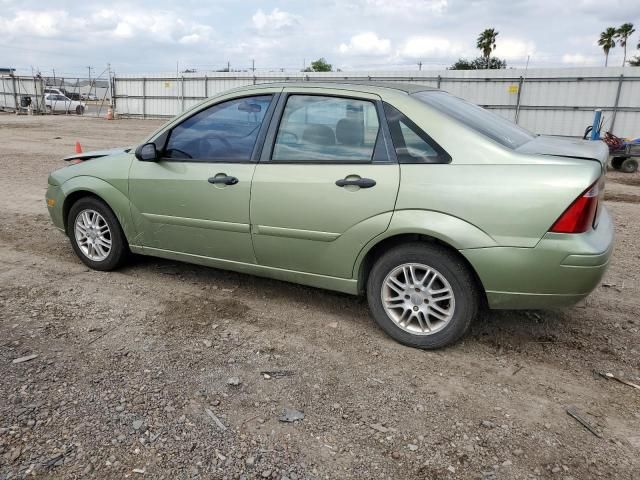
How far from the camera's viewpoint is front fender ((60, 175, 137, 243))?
451 cm

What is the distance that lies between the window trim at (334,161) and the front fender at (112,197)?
4.79 feet

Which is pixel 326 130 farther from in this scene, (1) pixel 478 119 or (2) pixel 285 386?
(2) pixel 285 386

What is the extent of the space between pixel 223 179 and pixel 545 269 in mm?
2317

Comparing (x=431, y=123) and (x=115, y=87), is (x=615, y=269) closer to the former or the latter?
(x=431, y=123)

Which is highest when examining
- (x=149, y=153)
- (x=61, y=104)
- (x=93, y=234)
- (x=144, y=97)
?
(x=144, y=97)

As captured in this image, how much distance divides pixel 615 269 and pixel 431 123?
299 cm

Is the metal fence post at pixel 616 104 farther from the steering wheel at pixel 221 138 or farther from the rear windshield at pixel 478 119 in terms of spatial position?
the steering wheel at pixel 221 138

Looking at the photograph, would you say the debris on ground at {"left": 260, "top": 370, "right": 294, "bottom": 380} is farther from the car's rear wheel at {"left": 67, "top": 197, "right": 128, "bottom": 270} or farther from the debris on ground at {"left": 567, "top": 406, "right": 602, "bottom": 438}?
the car's rear wheel at {"left": 67, "top": 197, "right": 128, "bottom": 270}

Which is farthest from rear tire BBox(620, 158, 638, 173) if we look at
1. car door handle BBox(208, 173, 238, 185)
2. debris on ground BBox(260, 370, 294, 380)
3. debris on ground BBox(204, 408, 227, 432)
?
debris on ground BBox(204, 408, 227, 432)

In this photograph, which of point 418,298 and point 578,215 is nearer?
Result: point 578,215

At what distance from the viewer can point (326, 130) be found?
145 inches

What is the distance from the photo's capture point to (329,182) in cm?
353

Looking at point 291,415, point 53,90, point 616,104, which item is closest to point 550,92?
point 616,104

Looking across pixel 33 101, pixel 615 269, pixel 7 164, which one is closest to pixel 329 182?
pixel 615 269
